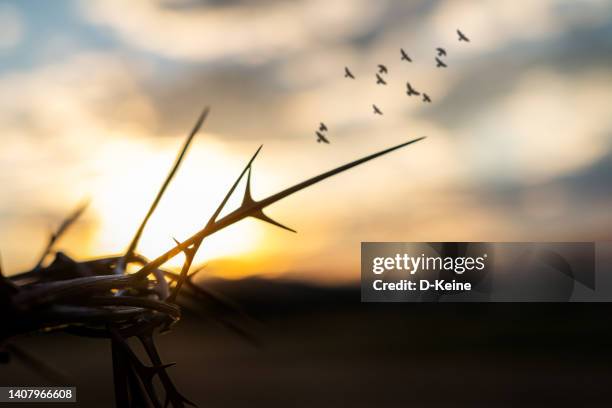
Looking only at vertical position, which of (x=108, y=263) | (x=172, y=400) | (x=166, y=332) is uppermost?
(x=108, y=263)

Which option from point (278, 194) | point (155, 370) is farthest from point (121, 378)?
point (278, 194)

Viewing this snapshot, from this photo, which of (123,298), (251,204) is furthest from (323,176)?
(123,298)

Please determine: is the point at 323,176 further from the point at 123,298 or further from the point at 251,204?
the point at 123,298

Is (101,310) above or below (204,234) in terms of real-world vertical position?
below

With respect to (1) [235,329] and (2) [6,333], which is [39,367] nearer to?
(2) [6,333]

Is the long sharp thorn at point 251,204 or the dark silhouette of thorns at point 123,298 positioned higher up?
the long sharp thorn at point 251,204

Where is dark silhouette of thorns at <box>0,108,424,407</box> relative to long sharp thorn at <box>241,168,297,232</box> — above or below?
below

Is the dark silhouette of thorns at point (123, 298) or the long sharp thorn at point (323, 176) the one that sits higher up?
the long sharp thorn at point (323, 176)

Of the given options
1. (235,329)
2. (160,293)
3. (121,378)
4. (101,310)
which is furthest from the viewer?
(235,329)

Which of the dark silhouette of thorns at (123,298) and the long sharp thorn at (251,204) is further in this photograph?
the long sharp thorn at (251,204)

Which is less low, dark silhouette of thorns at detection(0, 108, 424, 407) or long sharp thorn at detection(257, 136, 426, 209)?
long sharp thorn at detection(257, 136, 426, 209)

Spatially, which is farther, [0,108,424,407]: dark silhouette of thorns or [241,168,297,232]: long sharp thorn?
[241,168,297,232]: long sharp thorn
